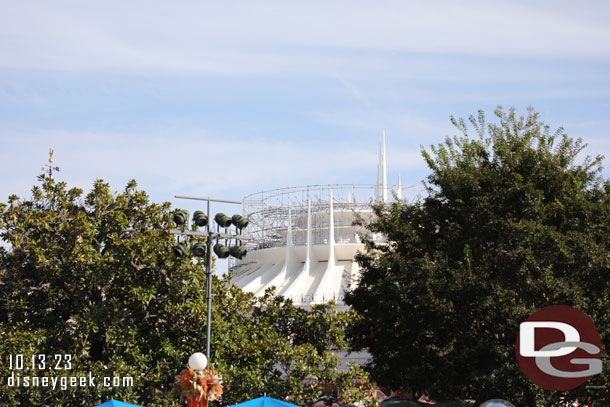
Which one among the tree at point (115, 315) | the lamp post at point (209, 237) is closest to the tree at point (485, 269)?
the tree at point (115, 315)

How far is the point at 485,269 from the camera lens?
2180cm

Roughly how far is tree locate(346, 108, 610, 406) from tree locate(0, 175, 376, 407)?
2.46 m

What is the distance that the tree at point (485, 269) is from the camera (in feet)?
A: 68.8

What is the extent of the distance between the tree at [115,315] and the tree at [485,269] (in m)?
2.46

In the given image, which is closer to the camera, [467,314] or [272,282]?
[467,314]

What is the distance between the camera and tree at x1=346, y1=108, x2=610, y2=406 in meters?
21.0

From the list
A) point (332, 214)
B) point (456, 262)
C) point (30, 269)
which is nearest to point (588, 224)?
point (456, 262)

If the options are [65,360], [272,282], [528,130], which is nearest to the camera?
[65,360]

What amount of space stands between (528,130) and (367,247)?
646cm

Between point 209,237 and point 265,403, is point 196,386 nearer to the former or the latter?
point 265,403

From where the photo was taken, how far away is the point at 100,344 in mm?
20234

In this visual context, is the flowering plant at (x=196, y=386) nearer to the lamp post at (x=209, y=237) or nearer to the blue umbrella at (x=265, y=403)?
the blue umbrella at (x=265, y=403)

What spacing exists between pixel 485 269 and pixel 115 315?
10.6m

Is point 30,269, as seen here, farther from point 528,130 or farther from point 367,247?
point 528,130
